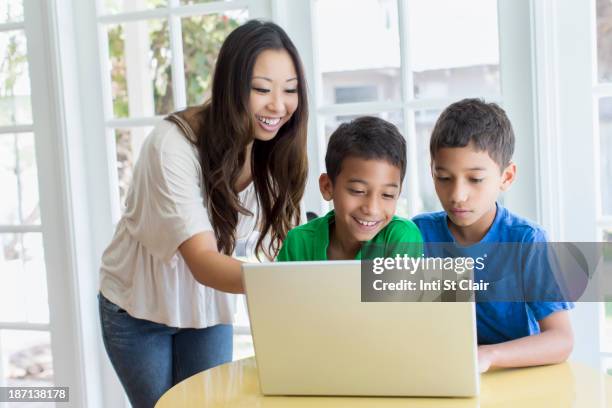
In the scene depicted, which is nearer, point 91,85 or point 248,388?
point 248,388

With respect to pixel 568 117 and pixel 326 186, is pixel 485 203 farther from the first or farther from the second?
pixel 568 117

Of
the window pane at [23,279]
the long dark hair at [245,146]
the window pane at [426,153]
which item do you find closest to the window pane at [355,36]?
the window pane at [426,153]

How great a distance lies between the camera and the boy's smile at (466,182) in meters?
1.54

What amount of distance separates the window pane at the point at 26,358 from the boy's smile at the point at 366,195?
1.68m

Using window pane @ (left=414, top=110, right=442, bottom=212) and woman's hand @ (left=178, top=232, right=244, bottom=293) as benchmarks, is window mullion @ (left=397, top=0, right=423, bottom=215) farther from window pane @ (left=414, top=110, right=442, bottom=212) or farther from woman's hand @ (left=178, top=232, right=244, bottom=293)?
woman's hand @ (left=178, top=232, right=244, bottom=293)

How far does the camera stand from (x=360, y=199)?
5.03 ft

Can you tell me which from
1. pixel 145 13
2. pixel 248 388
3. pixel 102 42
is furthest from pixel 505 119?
pixel 102 42

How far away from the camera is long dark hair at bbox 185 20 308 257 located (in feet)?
5.62

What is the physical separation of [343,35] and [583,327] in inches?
43.9

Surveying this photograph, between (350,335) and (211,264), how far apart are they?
51cm

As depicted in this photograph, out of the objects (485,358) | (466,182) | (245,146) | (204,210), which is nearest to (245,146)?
(245,146)

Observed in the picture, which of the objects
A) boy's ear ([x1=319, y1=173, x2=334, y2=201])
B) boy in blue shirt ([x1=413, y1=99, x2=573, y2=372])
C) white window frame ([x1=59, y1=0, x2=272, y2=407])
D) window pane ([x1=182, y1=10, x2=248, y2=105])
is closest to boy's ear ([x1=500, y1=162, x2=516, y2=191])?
boy in blue shirt ([x1=413, y1=99, x2=573, y2=372])

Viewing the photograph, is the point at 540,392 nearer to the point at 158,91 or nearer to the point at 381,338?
the point at 381,338

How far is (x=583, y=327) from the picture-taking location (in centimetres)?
212
